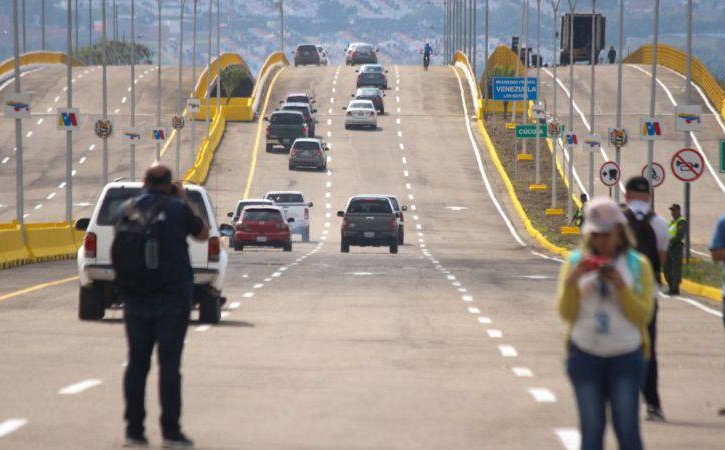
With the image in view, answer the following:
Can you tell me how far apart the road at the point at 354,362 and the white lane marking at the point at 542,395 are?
0.03m

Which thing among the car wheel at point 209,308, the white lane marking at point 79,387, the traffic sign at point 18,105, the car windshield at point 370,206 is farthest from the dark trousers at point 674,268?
the car windshield at point 370,206

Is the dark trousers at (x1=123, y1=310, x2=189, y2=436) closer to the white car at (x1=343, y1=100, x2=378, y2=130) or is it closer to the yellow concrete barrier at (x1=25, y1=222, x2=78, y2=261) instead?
the yellow concrete barrier at (x1=25, y1=222, x2=78, y2=261)

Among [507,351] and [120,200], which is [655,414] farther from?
[120,200]

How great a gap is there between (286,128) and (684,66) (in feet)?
114

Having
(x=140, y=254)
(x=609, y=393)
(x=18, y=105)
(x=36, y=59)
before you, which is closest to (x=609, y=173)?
(x=18, y=105)

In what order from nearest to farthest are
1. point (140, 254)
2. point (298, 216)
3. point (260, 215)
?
1. point (140, 254)
2. point (260, 215)
3. point (298, 216)

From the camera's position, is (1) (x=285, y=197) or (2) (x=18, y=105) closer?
(2) (x=18, y=105)

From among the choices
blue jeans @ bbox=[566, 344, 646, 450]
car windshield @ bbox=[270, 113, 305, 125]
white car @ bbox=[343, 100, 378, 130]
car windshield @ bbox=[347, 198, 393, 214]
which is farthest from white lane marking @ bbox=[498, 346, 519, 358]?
white car @ bbox=[343, 100, 378, 130]

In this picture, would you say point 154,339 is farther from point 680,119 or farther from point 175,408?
point 680,119

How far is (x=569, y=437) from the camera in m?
11.9

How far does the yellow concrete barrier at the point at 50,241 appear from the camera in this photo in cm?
4041

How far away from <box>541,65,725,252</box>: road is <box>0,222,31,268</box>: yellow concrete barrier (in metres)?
25.6

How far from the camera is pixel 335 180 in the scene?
7931 cm

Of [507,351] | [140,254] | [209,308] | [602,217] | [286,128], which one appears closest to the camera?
[602,217]
